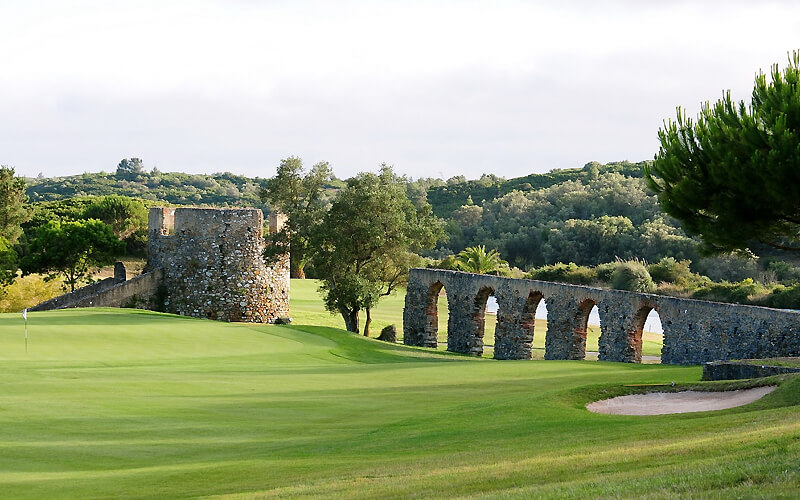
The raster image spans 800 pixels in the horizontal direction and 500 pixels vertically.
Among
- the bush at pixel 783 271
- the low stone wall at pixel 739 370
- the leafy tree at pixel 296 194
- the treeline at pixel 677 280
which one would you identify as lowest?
the low stone wall at pixel 739 370

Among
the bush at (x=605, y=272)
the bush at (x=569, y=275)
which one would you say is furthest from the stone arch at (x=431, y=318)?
the bush at (x=605, y=272)

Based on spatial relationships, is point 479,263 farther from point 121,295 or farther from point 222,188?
point 222,188

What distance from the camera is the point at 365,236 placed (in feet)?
104

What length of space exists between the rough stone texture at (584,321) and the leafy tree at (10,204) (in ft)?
72.3

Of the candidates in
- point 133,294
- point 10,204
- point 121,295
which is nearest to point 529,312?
point 133,294

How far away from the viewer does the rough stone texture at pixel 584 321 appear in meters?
20.9

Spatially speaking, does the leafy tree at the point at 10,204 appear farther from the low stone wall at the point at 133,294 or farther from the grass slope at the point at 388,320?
the low stone wall at the point at 133,294

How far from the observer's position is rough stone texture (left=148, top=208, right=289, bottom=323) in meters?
31.5

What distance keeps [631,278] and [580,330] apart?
18243mm

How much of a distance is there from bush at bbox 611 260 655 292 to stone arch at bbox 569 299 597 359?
54.3 feet

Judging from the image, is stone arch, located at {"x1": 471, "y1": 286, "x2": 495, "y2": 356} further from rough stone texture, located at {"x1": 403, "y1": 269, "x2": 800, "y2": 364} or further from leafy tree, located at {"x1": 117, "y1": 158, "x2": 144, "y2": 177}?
leafy tree, located at {"x1": 117, "y1": 158, "x2": 144, "y2": 177}

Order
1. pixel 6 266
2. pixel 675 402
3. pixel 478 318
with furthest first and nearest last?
pixel 6 266
pixel 478 318
pixel 675 402

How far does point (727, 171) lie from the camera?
14609 mm

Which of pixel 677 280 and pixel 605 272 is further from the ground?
pixel 605 272
